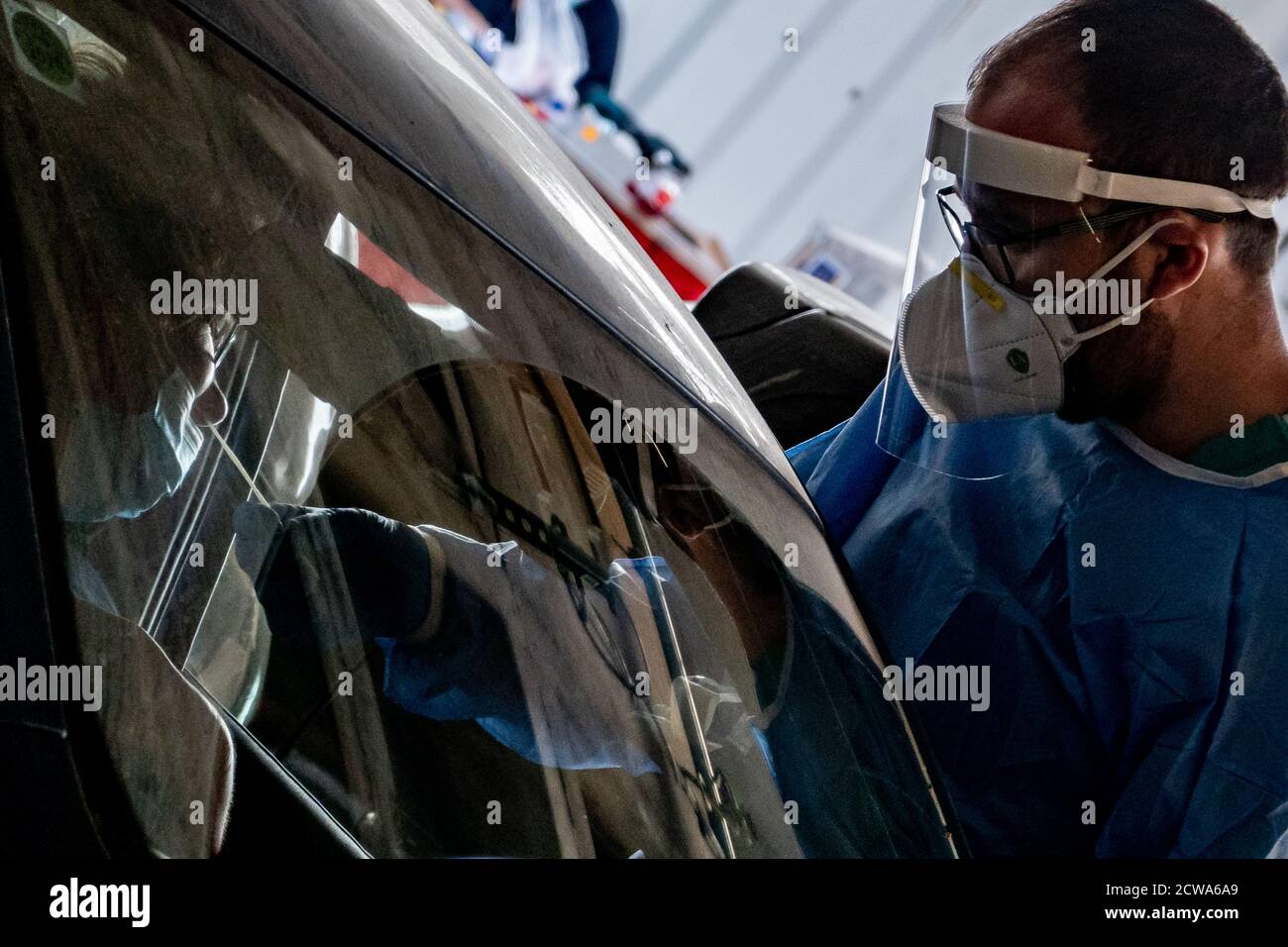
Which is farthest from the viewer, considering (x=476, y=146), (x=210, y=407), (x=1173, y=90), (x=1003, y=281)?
(x=1003, y=281)

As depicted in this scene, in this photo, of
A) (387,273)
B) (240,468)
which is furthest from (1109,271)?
(240,468)

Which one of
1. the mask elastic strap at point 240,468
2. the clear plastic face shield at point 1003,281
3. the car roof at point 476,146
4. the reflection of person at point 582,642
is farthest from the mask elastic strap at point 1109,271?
the mask elastic strap at point 240,468

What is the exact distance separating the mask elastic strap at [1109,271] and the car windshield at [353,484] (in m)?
0.62

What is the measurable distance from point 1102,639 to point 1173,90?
1.59 feet

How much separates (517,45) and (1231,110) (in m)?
4.32

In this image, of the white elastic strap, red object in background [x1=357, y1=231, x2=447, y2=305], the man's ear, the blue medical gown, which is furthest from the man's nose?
the man's ear

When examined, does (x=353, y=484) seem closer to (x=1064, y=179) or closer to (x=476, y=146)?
(x=476, y=146)

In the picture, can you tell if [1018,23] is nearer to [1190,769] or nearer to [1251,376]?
[1251,376]

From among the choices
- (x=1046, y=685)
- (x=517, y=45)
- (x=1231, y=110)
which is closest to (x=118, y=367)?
A: (x=1046, y=685)

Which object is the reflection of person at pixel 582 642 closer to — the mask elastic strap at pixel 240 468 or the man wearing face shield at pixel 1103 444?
the mask elastic strap at pixel 240 468

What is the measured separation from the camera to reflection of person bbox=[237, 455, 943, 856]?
2.55 ft

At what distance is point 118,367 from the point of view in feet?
2.49

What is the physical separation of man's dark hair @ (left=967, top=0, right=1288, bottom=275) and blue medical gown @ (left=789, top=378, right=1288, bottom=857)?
0.28 meters

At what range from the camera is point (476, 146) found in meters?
0.94
